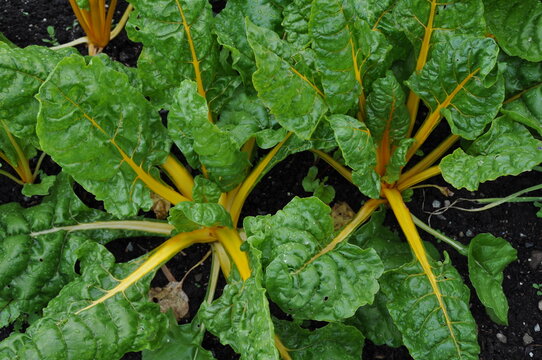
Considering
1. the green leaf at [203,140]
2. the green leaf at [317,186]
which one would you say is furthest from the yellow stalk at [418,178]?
the green leaf at [203,140]

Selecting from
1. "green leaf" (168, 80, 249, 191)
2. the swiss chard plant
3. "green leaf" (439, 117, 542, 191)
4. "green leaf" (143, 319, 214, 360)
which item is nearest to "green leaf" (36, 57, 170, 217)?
the swiss chard plant

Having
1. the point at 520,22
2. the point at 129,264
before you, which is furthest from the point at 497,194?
the point at 129,264

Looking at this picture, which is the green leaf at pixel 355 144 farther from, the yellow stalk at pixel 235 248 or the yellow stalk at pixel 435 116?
the yellow stalk at pixel 235 248

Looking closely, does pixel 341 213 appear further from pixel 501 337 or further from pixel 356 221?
pixel 501 337

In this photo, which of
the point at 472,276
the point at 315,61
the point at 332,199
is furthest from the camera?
the point at 332,199

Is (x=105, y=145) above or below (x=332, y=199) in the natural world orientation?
above

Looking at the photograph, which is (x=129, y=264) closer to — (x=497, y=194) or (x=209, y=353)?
(x=209, y=353)

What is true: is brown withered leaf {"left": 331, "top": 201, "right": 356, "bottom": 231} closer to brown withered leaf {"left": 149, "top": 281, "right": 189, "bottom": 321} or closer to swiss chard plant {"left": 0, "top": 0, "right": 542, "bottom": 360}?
swiss chard plant {"left": 0, "top": 0, "right": 542, "bottom": 360}
